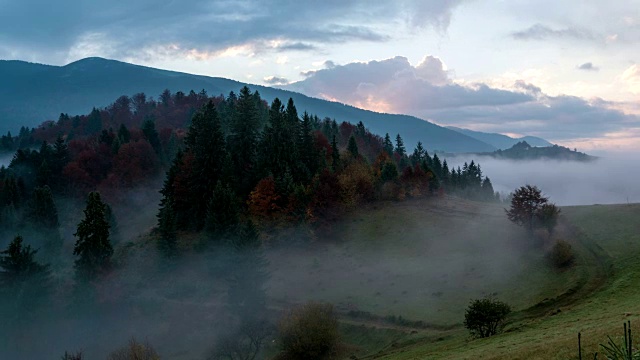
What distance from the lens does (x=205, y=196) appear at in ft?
342

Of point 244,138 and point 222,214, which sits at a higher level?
point 244,138

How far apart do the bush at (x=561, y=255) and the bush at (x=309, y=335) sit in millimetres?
33768

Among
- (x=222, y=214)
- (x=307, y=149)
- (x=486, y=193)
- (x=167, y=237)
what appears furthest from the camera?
(x=486, y=193)

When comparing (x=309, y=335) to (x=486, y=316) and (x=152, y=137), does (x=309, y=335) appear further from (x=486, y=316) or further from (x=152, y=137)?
Result: (x=152, y=137)

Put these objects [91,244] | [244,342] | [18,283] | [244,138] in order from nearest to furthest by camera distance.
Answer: [244,342] → [18,283] → [91,244] → [244,138]

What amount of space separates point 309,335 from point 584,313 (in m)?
27.2

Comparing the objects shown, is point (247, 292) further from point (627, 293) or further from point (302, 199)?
point (627, 293)

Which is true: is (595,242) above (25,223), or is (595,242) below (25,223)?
above

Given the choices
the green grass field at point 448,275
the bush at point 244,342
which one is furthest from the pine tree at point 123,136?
the bush at point 244,342

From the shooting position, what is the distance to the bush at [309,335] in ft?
163

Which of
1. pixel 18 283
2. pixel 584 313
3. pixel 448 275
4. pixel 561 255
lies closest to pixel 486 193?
pixel 448 275

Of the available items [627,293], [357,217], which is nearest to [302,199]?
[357,217]

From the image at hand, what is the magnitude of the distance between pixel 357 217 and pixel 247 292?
39904mm

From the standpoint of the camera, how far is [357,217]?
105812 millimetres
